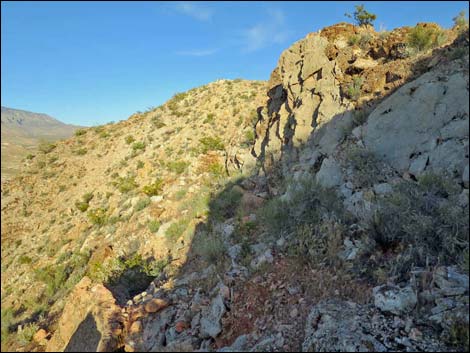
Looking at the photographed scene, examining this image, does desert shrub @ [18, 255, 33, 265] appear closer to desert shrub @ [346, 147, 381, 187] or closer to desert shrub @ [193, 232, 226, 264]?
desert shrub @ [193, 232, 226, 264]

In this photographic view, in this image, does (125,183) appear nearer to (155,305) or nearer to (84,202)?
(84,202)

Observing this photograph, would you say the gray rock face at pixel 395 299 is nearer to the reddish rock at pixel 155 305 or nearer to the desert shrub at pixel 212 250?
the desert shrub at pixel 212 250

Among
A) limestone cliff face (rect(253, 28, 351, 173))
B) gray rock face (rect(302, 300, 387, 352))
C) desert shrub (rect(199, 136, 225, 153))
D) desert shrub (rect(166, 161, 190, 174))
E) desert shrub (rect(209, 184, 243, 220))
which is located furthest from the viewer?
desert shrub (rect(199, 136, 225, 153))

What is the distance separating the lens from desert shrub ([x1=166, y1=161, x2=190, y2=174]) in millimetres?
13270

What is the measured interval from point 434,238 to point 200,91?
2102cm

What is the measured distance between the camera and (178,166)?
1344cm

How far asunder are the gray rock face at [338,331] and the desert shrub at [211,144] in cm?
1080

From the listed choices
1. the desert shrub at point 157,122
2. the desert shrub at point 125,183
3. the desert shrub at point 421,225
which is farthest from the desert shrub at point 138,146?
the desert shrub at point 421,225

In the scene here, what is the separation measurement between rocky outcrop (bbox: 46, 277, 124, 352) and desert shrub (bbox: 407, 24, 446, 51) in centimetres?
913

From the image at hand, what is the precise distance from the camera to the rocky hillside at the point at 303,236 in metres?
3.74

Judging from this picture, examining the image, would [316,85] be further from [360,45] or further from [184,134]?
[184,134]

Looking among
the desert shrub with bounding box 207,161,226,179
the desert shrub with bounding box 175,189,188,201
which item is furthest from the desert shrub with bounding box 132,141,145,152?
the desert shrub with bounding box 175,189,188,201

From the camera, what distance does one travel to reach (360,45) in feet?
29.7

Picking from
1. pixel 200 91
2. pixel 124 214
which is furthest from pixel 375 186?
pixel 200 91
